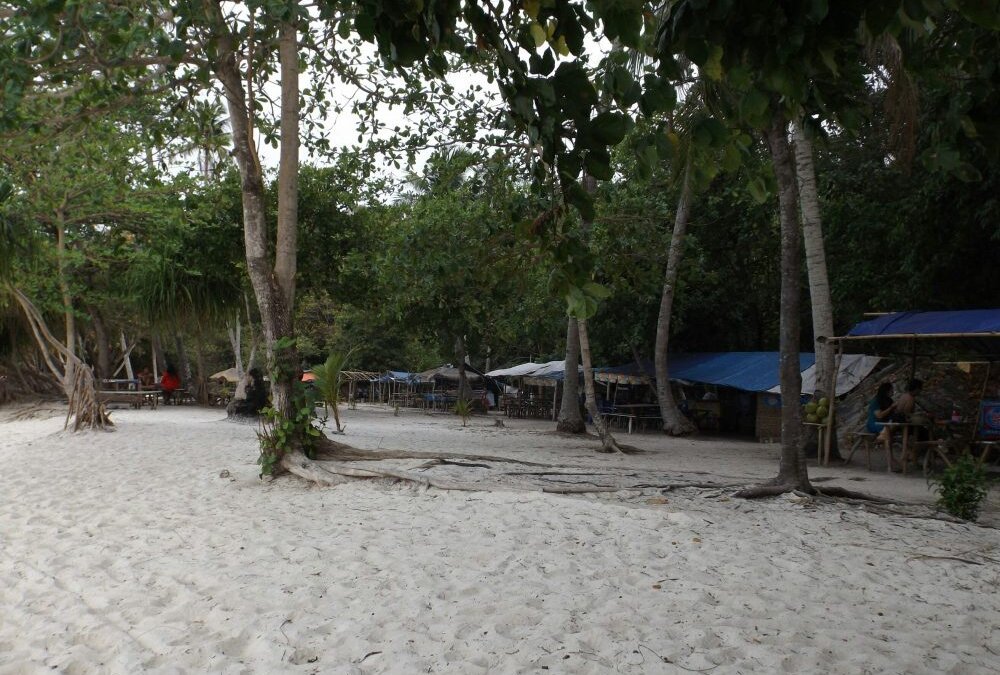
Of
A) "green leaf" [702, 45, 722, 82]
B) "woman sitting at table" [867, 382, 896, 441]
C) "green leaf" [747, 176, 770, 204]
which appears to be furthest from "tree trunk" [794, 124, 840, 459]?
"green leaf" [702, 45, 722, 82]

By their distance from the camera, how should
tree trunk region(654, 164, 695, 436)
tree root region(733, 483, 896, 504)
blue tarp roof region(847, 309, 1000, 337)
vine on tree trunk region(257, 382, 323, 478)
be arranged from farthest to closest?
tree trunk region(654, 164, 695, 436) < blue tarp roof region(847, 309, 1000, 337) < vine on tree trunk region(257, 382, 323, 478) < tree root region(733, 483, 896, 504)

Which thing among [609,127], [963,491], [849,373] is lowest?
[963,491]

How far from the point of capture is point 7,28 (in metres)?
6.83

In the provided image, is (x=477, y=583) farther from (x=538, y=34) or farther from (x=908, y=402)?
(x=908, y=402)

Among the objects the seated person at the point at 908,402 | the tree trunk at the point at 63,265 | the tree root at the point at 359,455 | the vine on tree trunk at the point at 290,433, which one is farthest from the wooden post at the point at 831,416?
the tree trunk at the point at 63,265

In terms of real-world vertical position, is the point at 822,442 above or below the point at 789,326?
below

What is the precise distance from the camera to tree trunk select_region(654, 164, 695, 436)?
572 inches

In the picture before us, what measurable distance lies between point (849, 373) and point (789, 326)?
729 centimetres

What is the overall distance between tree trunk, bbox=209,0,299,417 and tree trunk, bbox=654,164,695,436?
22.6 ft

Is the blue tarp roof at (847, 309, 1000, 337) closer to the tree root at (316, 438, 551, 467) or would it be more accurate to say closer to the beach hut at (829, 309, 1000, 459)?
the beach hut at (829, 309, 1000, 459)

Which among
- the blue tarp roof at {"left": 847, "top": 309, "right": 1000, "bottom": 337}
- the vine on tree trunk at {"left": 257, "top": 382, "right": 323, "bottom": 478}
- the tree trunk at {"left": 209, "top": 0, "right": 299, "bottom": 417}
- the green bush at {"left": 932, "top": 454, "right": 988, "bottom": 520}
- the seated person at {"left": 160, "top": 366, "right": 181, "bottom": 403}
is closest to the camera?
the green bush at {"left": 932, "top": 454, "right": 988, "bottom": 520}

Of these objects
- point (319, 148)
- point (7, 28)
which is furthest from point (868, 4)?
point (319, 148)

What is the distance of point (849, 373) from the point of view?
13648 mm

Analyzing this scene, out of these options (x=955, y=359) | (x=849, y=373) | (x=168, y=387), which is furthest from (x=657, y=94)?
(x=168, y=387)
